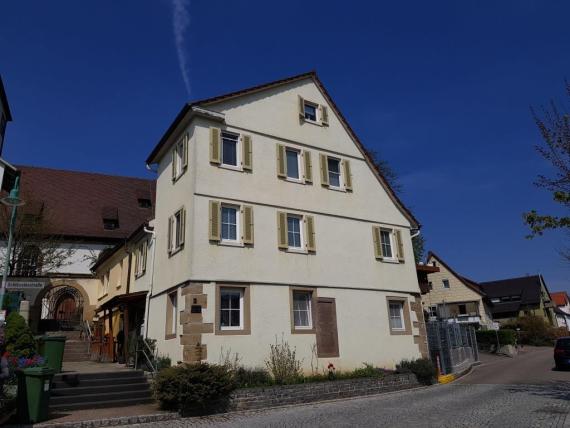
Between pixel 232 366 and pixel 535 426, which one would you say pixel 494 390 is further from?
pixel 232 366

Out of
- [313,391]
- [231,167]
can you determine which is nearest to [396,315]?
[313,391]

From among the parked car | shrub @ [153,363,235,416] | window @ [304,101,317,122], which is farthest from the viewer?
the parked car

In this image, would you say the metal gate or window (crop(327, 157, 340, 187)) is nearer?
window (crop(327, 157, 340, 187))

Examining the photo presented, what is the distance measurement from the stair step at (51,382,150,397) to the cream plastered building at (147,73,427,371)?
124 centimetres

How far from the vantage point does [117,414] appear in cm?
1088

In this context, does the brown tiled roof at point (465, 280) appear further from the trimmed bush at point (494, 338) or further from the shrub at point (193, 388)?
the shrub at point (193, 388)

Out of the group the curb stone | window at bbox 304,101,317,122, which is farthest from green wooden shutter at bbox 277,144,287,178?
the curb stone

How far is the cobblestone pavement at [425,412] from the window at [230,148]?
813 cm

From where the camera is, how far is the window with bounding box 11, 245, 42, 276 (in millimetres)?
25508

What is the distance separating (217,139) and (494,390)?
12.2 metres

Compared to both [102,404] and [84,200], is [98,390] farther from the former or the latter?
[84,200]

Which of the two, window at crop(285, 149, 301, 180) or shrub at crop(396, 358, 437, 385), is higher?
window at crop(285, 149, 301, 180)

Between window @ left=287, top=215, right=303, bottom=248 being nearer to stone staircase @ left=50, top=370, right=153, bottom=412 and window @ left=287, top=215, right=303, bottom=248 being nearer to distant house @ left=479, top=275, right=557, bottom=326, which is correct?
stone staircase @ left=50, top=370, right=153, bottom=412

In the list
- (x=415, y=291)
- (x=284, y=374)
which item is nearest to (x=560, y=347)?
(x=415, y=291)
